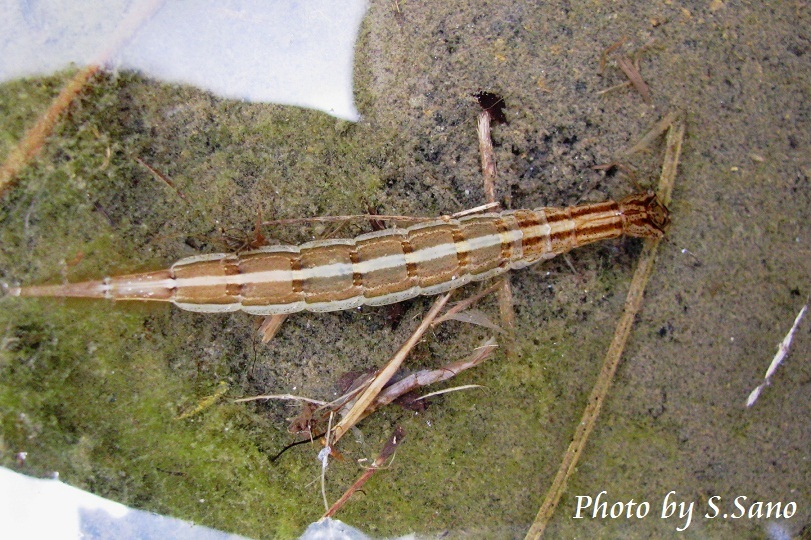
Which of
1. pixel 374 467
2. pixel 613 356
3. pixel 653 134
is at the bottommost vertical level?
pixel 374 467

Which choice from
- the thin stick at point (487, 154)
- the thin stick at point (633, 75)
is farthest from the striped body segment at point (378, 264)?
the thin stick at point (633, 75)

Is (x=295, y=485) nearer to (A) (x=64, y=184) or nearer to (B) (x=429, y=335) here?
(B) (x=429, y=335)

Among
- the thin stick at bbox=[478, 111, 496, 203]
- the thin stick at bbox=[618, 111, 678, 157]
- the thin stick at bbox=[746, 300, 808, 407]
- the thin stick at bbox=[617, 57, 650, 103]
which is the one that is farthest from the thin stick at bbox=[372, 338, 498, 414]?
the thin stick at bbox=[617, 57, 650, 103]

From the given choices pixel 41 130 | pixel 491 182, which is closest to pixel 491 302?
pixel 491 182

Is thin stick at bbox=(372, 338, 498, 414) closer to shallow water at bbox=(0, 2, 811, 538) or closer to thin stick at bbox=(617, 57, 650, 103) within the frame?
shallow water at bbox=(0, 2, 811, 538)

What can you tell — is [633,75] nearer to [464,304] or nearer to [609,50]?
[609,50]

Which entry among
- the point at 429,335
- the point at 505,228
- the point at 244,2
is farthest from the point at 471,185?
the point at 244,2
